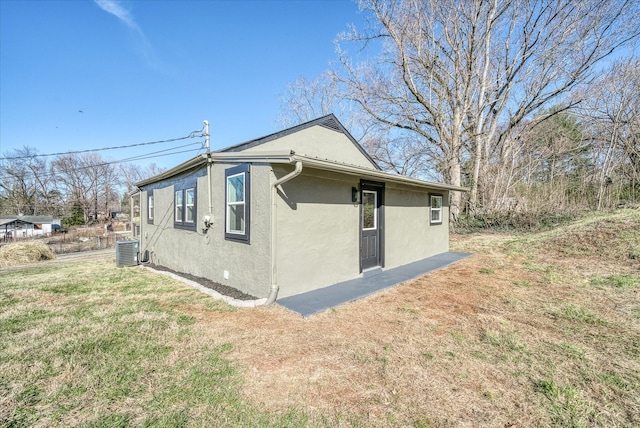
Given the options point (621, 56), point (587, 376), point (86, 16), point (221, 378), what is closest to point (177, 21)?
point (86, 16)

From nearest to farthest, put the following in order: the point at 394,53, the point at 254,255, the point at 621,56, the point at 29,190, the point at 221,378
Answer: the point at 221,378 → the point at 254,255 → the point at 621,56 → the point at 394,53 → the point at 29,190

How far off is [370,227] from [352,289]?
181 cm

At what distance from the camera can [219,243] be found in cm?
548

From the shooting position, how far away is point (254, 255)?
15.0 ft

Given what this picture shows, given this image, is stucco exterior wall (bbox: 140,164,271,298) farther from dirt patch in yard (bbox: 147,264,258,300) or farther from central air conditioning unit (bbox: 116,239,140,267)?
central air conditioning unit (bbox: 116,239,140,267)


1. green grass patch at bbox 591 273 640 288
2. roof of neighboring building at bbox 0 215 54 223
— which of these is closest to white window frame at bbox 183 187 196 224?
green grass patch at bbox 591 273 640 288

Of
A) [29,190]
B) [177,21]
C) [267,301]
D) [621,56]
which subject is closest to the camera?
[267,301]

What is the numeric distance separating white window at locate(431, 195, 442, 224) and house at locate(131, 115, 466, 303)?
624mm

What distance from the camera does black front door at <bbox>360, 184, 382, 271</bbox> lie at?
6.03 meters

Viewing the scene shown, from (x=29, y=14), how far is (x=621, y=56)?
23.1 metres

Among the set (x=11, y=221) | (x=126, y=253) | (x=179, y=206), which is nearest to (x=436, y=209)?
(x=179, y=206)

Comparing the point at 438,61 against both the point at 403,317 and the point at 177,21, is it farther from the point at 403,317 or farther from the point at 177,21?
the point at 403,317

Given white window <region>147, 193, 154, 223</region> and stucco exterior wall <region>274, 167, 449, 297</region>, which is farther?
white window <region>147, 193, 154, 223</region>

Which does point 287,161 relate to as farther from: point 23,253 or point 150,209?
point 23,253
